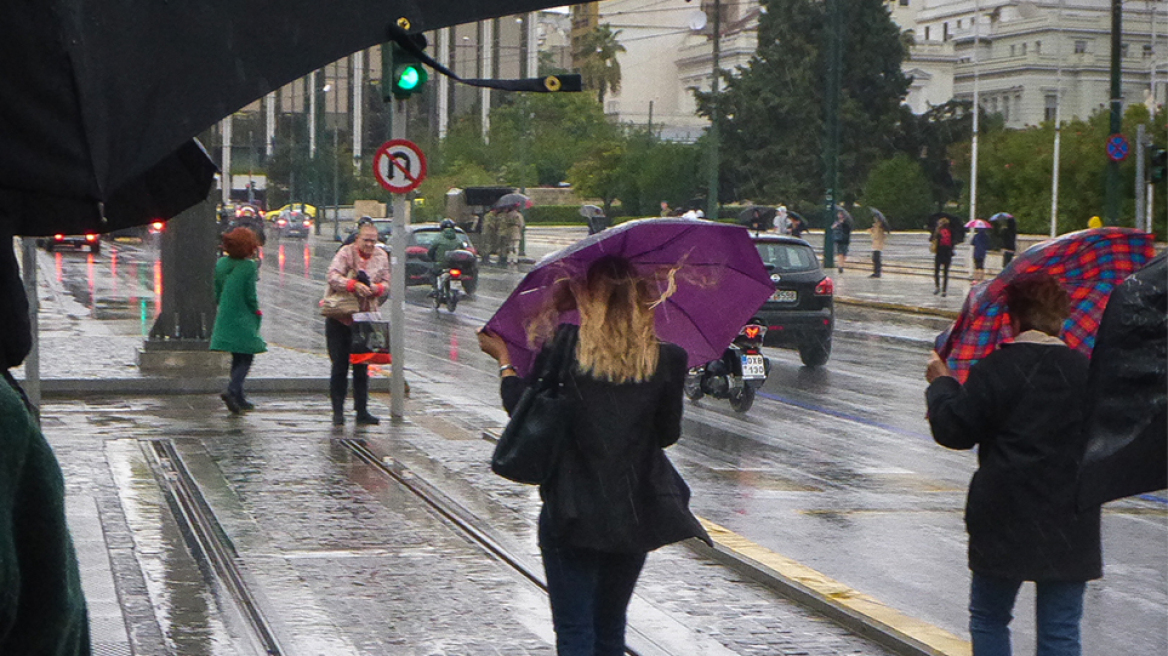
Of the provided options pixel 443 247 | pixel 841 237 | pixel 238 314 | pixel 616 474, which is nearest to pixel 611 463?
pixel 616 474

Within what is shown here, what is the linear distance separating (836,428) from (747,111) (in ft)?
213

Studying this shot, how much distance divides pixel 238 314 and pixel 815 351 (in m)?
8.00

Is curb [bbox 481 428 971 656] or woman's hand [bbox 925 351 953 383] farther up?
woman's hand [bbox 925 351 953 383]

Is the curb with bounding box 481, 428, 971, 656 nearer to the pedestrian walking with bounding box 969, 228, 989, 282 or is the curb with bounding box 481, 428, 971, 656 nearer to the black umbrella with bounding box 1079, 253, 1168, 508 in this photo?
the black umbrella with bounding box 1079, 253, 1168, 508

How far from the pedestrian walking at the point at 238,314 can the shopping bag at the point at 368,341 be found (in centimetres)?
105

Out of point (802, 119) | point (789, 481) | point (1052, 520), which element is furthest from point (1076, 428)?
point (802, 119)

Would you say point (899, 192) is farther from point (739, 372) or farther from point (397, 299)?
point (397, 299)

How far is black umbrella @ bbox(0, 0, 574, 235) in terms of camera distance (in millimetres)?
2695

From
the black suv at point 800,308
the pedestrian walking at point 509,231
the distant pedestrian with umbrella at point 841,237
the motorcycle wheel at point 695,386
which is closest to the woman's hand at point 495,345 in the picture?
the motorcycle wheel at point 695,386

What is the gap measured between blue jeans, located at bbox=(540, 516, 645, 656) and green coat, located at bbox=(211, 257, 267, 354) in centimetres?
876

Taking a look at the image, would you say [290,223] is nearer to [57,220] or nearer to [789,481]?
[789,481]

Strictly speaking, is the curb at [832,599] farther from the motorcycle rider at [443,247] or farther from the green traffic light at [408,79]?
the motorcycle rider at [443,247]

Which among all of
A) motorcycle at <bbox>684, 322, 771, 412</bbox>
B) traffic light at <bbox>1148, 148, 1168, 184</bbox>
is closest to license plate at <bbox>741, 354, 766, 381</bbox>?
motorcycle at <bbox>684, 322, 771, 412</bbox>

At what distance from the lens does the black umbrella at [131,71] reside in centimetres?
270
